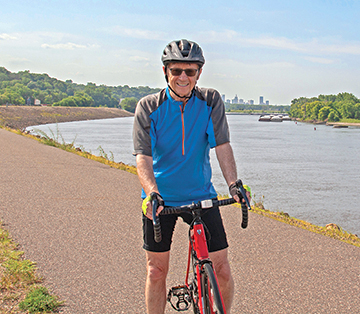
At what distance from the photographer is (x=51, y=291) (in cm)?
351

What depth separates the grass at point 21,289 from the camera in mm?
3164

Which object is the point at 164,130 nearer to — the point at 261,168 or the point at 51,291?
the point at 51,291

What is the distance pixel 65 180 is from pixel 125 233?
4254 mm

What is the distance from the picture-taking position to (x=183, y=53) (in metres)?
2.40

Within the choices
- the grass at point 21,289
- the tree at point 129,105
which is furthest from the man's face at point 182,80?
the tree at point 129,105

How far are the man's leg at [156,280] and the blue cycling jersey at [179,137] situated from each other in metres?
0.34

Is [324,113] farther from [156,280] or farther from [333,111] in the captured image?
[156,280]

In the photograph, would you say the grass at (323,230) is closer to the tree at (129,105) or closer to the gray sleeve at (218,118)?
the gray sleeve at (218,118)

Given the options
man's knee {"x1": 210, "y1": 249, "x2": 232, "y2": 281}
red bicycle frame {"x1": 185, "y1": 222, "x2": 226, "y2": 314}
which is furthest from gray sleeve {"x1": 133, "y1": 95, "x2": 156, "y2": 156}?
man's knee {"x1": 210, "y1": 249, "x2": 232, "y2": 281}

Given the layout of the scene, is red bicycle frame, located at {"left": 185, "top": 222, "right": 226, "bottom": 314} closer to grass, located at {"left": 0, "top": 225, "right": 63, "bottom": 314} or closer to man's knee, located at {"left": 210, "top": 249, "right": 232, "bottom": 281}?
man's knee, located at {"left": 210, "top": 249, "right": 232, "bottom": 281}

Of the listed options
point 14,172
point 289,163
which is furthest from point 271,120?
point 14,172

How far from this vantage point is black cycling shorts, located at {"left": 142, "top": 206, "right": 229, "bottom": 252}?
8.04 feet

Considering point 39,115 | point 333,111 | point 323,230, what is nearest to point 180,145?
point 323,230

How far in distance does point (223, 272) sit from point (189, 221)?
37 cm
